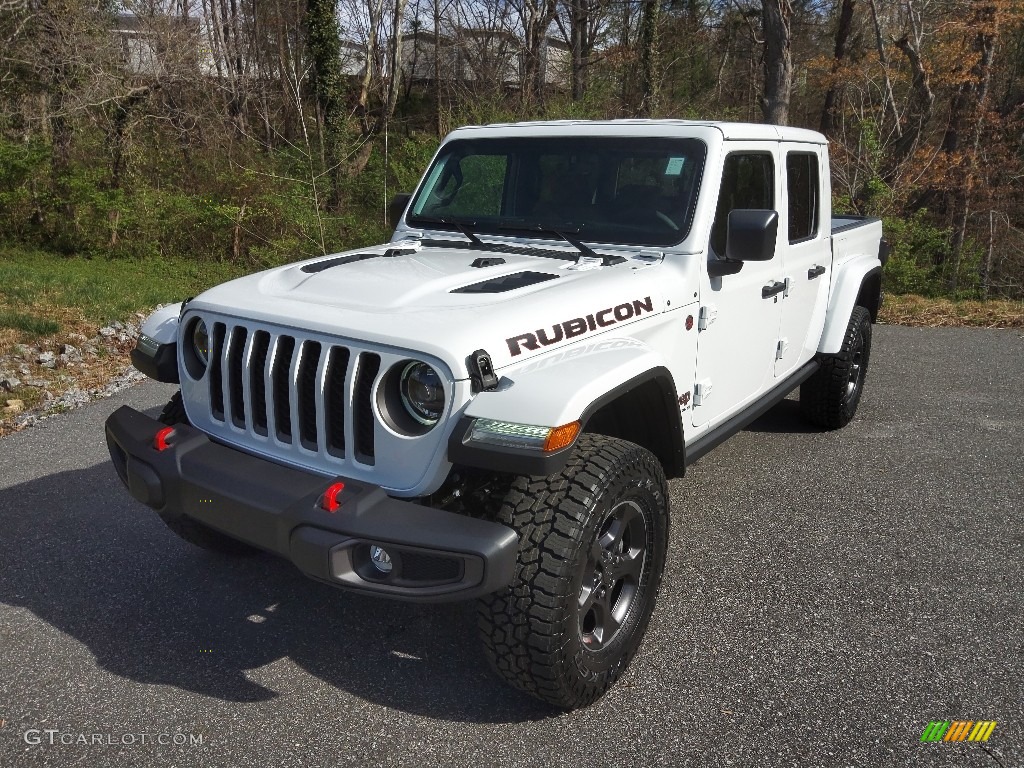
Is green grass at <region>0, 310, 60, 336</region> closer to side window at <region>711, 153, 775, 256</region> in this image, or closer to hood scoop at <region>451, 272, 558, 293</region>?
hood scoop at <region>451, 272, 558, 293</region>

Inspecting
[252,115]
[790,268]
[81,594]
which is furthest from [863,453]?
[252,115]

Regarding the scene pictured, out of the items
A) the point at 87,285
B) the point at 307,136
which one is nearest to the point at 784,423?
the point at 87,285

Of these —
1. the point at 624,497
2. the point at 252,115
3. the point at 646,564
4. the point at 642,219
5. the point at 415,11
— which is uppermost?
the point at 415,11

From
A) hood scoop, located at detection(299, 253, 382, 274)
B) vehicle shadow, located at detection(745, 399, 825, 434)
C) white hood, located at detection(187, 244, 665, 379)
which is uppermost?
hood scoop, located at detection(299, 253, 382, 274)

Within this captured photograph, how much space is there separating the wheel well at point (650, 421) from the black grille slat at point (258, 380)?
45.0 inches

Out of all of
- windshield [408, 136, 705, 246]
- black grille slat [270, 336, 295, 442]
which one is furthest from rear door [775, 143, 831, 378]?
black grille slat [270, 336, 295, 442]

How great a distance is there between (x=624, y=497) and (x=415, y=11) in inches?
1031

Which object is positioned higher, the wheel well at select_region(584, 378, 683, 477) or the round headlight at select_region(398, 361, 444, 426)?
the round headlight at select_region(398, 361, 444, 426)

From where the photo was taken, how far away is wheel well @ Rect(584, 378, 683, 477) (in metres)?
3.01

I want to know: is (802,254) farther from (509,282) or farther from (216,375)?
(216,375)

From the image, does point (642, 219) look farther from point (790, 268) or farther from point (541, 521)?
point (541, 521)

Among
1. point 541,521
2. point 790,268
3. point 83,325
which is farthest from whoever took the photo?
point 83,325

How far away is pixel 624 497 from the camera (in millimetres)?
2656

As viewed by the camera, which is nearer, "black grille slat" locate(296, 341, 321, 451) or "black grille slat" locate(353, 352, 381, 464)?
"black grille slat" locate(353, 352, 381, 464)
